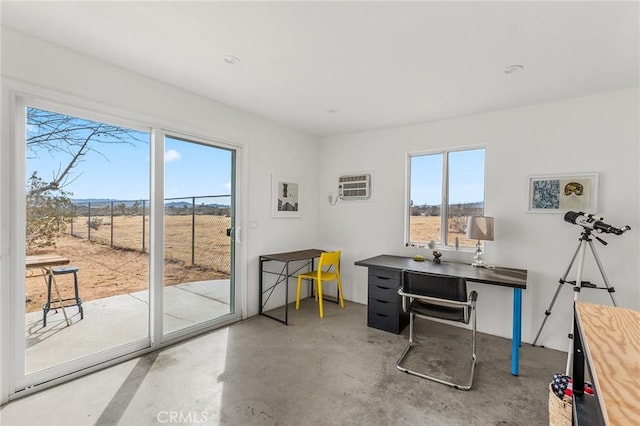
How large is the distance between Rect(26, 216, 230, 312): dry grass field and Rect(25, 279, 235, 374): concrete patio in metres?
0.09

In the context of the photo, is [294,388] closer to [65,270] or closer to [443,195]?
[65,270]

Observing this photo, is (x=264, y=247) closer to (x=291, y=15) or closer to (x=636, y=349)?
(x=291, y=15)

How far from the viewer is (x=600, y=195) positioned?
275cm

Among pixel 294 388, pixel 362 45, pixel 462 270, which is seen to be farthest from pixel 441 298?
pixel 362 45

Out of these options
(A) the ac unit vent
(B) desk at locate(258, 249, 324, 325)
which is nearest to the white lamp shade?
(A) the ac unit vent

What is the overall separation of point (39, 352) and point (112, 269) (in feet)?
2.41

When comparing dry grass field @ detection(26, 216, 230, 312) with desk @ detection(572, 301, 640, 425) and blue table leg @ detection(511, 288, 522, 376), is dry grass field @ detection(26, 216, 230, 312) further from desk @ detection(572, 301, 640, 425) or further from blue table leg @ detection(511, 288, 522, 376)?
desk @ detection(572, 301, 640, 425)

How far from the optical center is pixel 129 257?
2693 millimetres

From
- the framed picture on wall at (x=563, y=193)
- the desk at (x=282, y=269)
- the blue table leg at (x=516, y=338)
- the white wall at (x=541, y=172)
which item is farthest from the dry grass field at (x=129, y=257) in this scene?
the framed picture on wall at (x=563, y=193)

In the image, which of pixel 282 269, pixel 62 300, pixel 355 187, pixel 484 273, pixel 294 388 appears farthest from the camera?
pixel 355 187

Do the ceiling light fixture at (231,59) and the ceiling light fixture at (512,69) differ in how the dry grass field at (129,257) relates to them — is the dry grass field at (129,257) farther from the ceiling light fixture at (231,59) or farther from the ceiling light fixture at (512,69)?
the ceiling light fixture at (512,69)

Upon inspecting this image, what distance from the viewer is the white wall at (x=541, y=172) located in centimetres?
266

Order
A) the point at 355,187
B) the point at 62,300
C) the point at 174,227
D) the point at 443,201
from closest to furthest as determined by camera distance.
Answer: the point at 62,300, the point at 174,227, the point at 443,201, the point at 355,187

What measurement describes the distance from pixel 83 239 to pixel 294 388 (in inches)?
83.6
